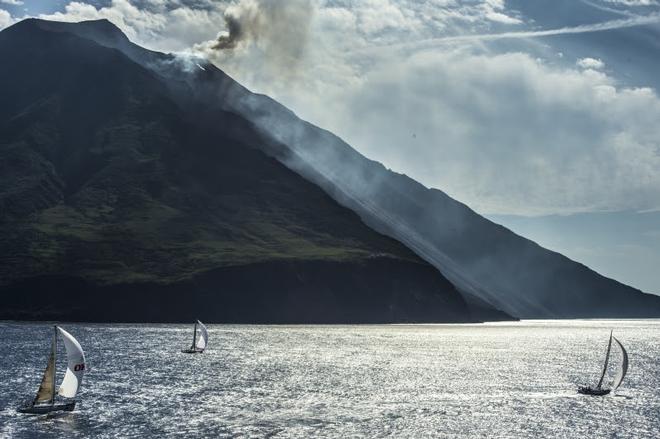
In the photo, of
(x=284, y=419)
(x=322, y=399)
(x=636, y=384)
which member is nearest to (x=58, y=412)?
(x=284, y=419)

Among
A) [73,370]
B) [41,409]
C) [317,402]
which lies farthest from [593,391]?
[41,409]

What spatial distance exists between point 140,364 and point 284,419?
76180mm

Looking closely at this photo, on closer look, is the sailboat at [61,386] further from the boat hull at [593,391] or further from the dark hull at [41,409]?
the boat hull at [593,391]

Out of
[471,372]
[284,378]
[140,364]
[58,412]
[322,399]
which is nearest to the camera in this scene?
[58,412]

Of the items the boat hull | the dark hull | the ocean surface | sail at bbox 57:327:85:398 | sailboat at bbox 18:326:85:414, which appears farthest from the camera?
the boat hull

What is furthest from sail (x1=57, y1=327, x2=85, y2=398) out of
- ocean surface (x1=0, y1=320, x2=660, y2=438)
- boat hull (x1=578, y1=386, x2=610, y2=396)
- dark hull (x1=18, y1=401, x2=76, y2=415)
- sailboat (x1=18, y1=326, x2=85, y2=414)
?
boat hull (x1=578, y1=386, x2=610, y2=396)

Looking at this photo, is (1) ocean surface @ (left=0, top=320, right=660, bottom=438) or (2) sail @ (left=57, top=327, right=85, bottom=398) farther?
(2) sail @ (left=57, top=327, right=85, bottom=398)

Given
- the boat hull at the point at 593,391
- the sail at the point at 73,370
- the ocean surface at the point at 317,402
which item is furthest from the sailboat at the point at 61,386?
the boat hull at the point at 593,391

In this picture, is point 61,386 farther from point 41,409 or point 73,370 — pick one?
point 41,409

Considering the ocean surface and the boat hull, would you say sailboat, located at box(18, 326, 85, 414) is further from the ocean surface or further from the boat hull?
the boat hull

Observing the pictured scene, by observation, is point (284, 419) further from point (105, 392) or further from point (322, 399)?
point (105, 392)

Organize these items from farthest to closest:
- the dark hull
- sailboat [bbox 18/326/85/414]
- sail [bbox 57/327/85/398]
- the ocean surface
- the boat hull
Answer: the boat hull < the dark hull < sailboat [bbox 18/326/85/414] < sail [bbox 57/327/85/398] < the ocean surface

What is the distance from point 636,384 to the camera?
174500 millimetres

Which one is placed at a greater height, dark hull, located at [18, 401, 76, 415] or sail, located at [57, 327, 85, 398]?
sail, located at [57, 327, 85, 398]
